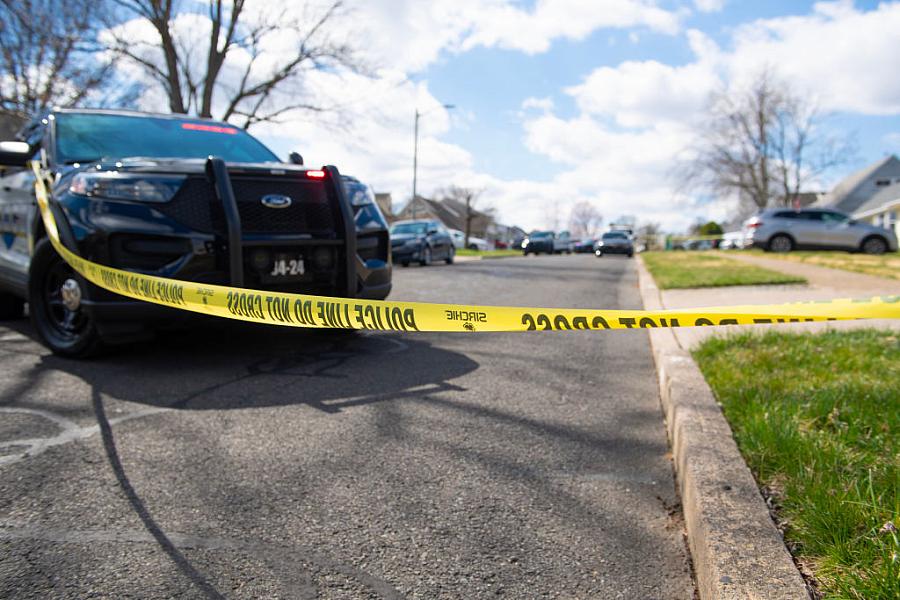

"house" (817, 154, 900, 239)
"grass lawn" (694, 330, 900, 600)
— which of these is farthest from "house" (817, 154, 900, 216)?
"grass lawn" (694, 330, 900, 600)

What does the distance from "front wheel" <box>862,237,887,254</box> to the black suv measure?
23.1 m

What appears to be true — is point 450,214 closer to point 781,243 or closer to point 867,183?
point 867,183

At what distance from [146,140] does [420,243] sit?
517 inches

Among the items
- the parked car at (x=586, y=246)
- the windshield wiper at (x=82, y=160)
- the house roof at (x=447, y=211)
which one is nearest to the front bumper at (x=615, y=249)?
the parked car at (x=586, y=246)

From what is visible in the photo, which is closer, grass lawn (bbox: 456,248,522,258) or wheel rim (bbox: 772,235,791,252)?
wheel rim (bbox: 772,235,791,252)

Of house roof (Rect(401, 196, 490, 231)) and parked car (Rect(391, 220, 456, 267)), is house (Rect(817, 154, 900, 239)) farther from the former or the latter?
parked car (Rect(391, 220, 456, 267))

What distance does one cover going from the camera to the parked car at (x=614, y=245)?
34781mm

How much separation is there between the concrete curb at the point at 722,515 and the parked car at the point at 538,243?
126 feet

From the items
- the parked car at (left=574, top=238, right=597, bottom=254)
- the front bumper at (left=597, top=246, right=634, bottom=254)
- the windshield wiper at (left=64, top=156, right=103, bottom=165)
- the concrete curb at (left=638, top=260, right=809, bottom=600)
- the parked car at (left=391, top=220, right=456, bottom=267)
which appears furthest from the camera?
the parked car at (left=574, top=238, right=597, bottom=254)

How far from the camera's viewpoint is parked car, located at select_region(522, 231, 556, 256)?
41781 millimetres

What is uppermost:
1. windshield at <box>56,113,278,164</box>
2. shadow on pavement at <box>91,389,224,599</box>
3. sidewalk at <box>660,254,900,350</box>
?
windshield at <box>56,113,278,164</box>

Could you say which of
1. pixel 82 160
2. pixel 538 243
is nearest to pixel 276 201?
pixel 82 160

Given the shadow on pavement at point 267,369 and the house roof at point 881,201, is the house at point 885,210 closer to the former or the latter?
the house roof at point 881,201

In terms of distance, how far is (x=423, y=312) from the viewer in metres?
2.59
